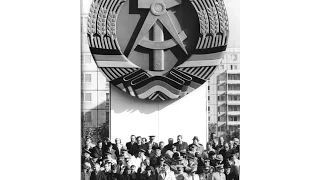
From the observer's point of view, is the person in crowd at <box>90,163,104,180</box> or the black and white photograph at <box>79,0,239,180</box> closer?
the black and white photograph at <box>79,0,239,180</box>

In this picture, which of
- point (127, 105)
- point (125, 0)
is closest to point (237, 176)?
point (127, 105)

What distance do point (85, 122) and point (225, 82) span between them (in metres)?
2.60

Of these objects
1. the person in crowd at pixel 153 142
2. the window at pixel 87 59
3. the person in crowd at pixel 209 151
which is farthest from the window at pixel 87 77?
the person in crowd at pixel 209 151

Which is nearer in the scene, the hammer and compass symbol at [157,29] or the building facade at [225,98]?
the hammer and compass symbol at [157,29]

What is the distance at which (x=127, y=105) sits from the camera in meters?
14.6

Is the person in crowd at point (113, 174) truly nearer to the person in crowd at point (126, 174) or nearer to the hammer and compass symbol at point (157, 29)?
the person in crowd at point (126, 174)

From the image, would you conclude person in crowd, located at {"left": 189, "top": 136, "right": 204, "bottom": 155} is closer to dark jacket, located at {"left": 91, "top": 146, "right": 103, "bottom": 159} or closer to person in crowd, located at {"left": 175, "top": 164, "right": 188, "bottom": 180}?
person in crowd, located at {"left": 175, "top": 164, "right": 188, "bottom": 180}

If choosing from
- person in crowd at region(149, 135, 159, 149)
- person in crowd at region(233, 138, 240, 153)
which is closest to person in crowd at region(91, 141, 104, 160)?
person in crowd at region(149, 135, 159, 149)

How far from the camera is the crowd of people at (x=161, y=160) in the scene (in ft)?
47.7

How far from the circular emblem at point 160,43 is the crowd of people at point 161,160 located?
93 cm

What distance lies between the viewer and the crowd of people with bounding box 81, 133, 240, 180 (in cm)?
1454

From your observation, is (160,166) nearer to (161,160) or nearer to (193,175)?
(161,160)

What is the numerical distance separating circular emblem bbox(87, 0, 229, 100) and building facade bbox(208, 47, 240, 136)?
0.83ft

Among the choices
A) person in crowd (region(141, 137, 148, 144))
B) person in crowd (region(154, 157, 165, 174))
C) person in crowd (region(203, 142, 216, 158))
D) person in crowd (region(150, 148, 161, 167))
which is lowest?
person in crowd (region(154, 157, 165, 174))
